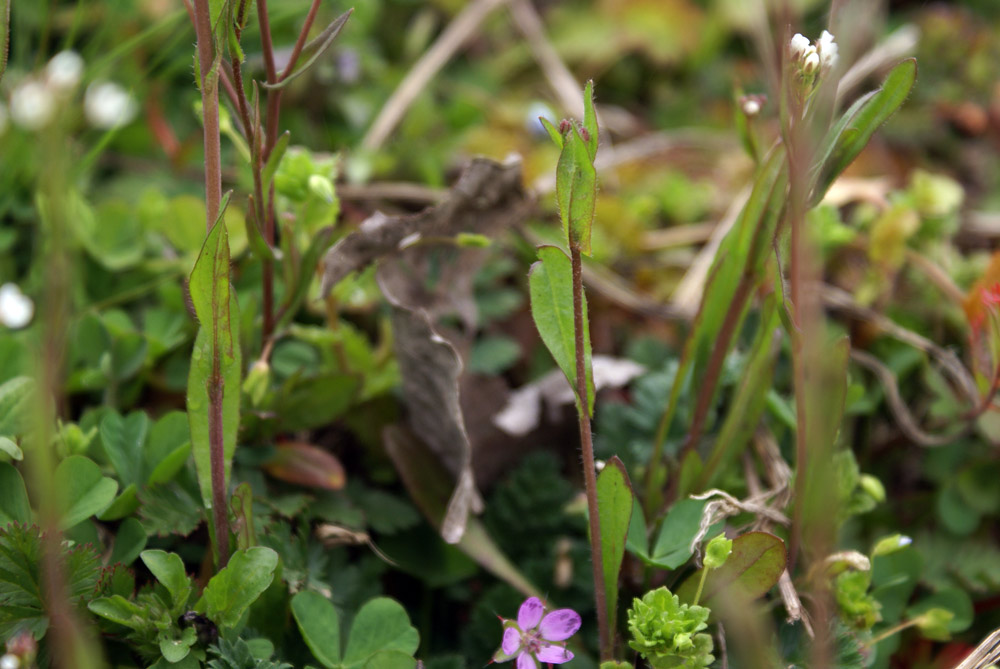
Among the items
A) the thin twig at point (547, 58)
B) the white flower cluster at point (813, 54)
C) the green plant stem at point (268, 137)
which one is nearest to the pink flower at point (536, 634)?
the green plant stem at point (268, 137)

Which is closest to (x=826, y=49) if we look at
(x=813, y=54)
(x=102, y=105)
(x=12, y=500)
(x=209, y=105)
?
(x=813, y=54)

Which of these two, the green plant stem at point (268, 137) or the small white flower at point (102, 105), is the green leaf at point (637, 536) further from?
the small white flower at point (102, 105)

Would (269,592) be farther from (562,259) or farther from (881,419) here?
(881,419)

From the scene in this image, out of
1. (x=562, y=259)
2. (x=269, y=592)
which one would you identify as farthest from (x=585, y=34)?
(x=269, y=592)

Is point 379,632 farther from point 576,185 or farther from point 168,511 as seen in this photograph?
point 576,185

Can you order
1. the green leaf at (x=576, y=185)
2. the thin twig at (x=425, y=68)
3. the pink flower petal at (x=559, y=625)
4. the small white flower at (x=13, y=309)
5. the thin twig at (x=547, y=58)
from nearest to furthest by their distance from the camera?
the green leaf at (x=576, y=185) < the pink flower petal at (x=559, y=625) < the small white flower at (x=13, y=309) < the thin twig at (x=425, y=68) < the thin twig at (x=547, y=58)
